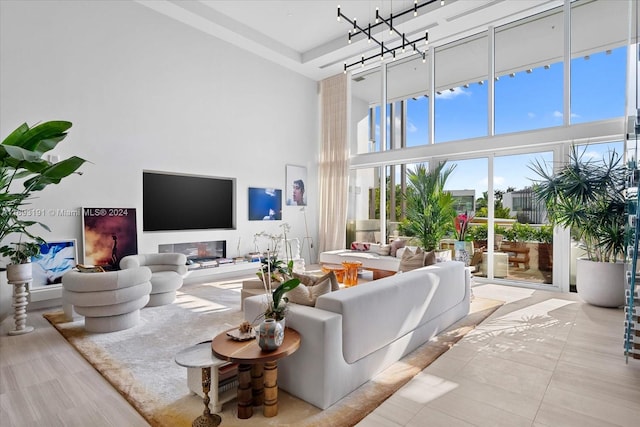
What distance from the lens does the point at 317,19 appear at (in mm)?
6707

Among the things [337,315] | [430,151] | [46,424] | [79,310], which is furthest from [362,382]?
[430,151]

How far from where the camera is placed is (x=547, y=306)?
16.2 ft

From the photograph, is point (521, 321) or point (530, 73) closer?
point (521, 321)

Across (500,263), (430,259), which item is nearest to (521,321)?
(430,259)

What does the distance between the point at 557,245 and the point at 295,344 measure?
5.49 m

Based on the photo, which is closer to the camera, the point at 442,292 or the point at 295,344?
the point at 295,344

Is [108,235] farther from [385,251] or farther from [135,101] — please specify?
[385,251]

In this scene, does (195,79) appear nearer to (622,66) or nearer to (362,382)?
(362,382)

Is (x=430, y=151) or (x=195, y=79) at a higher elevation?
(x=195, y=79)

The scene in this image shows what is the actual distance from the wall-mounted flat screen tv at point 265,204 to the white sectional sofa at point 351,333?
478cm

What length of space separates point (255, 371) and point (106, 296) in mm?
2277

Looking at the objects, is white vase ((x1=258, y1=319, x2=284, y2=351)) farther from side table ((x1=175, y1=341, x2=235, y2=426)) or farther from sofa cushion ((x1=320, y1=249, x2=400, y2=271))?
sofa cushion ((x1=320, y1=249, x2=400, y2=271))

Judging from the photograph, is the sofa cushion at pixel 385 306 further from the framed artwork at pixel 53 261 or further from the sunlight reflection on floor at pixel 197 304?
the framed artwork at pixel 53 261

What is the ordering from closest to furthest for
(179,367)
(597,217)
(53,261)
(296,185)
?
(179,367) → (597,217) → (53,261) → (296,185)
